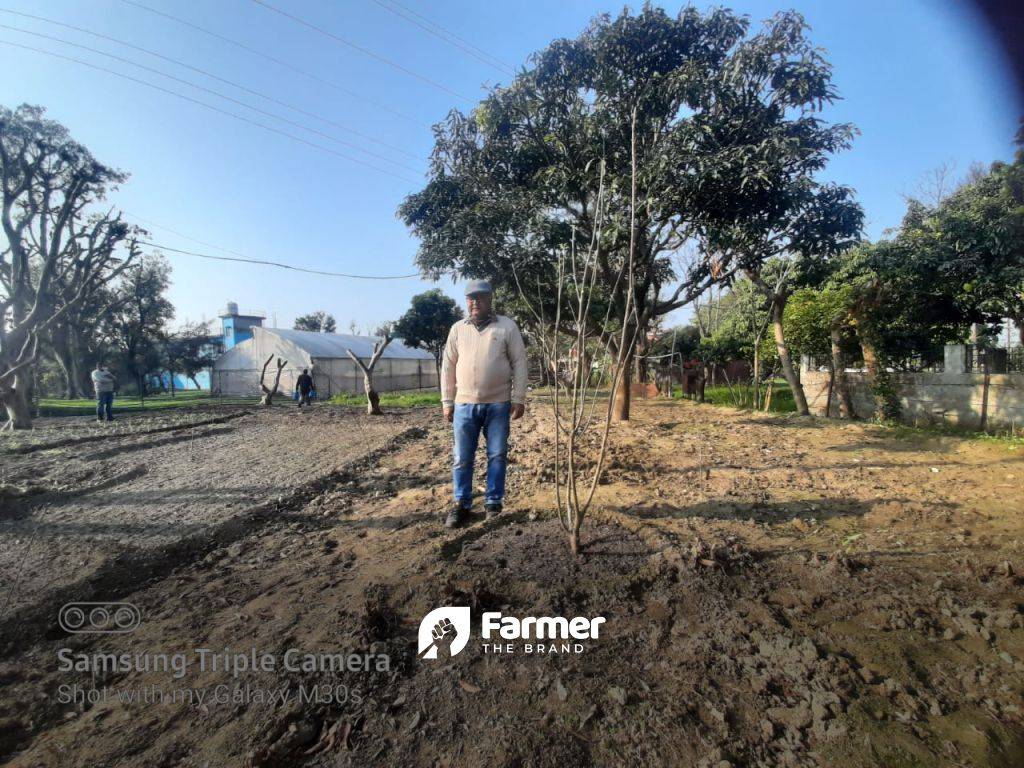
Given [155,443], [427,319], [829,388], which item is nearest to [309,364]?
[427,319]

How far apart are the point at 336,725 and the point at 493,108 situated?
7.65 meters

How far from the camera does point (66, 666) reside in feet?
6.26

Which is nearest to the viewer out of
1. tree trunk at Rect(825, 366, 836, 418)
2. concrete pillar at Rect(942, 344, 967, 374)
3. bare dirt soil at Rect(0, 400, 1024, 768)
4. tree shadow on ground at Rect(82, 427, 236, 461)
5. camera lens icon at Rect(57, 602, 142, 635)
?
bare dirt soil at Rect(0, 400, 1024, 768)

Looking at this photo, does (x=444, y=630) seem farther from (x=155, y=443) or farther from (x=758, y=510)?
(x=155, y=443)

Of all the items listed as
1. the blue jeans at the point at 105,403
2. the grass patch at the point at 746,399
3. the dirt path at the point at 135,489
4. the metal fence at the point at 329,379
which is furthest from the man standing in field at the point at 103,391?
the grass patch at the point at 746,399

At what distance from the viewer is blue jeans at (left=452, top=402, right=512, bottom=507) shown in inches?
130

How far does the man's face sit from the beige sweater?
0.07 metres

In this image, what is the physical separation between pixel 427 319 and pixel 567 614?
23569mm

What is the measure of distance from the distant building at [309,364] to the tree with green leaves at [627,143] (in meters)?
17.4

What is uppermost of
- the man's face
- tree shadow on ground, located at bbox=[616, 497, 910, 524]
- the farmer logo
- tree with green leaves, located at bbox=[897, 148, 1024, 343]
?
tree with green leaves, located at bbox=[897, 148, 1024, 343]

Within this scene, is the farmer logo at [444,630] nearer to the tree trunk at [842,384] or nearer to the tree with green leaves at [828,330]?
the tree with green leaves at [828,330]

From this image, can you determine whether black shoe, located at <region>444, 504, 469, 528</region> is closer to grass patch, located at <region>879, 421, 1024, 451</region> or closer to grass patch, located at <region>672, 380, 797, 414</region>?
grass patch, located at <region>879, 421, 1024, 451</region>

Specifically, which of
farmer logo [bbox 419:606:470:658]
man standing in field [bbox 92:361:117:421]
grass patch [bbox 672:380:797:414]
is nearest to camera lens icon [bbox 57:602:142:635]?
farmer logo [bbox 419:606:470:658]

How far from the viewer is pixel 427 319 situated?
24734mm
